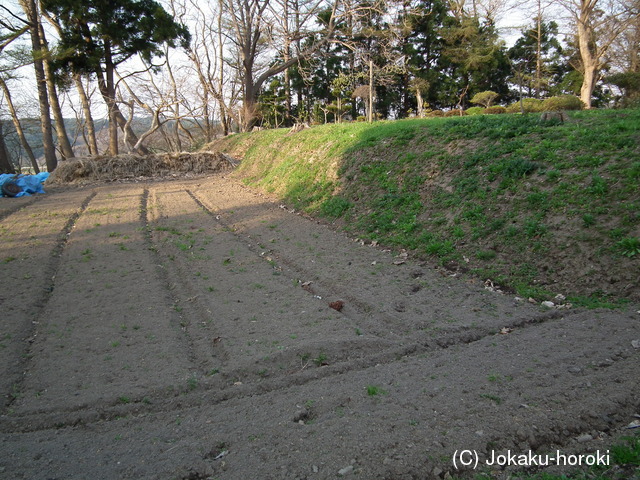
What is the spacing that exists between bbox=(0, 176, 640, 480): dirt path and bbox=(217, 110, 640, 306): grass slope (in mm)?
576

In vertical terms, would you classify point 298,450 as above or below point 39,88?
below

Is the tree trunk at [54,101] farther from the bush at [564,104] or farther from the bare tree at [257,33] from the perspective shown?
the bush at [564,104]

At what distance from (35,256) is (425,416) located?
757 centimetres

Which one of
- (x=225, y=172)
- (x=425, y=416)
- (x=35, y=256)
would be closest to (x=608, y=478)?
(x=425, y=416)

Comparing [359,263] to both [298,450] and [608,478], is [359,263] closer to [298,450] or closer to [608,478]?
[298,450]

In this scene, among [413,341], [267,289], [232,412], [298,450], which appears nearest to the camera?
[298,450]

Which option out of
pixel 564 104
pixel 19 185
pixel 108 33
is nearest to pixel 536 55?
pixel 564 104

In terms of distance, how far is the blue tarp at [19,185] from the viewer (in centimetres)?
1446

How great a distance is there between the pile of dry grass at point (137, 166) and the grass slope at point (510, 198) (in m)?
10.2

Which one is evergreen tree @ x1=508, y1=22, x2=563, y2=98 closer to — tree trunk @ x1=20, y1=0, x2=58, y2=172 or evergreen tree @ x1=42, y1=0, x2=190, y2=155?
evergreen tree @ x1=42, y1=0, x2=190, y2=155

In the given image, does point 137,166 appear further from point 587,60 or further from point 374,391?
point 587,60

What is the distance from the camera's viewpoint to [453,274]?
243 inches

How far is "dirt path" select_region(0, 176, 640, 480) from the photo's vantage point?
113 inches

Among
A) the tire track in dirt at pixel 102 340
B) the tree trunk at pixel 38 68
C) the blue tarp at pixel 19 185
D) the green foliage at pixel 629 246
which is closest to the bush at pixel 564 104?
the green foliage at pixel 629 246
